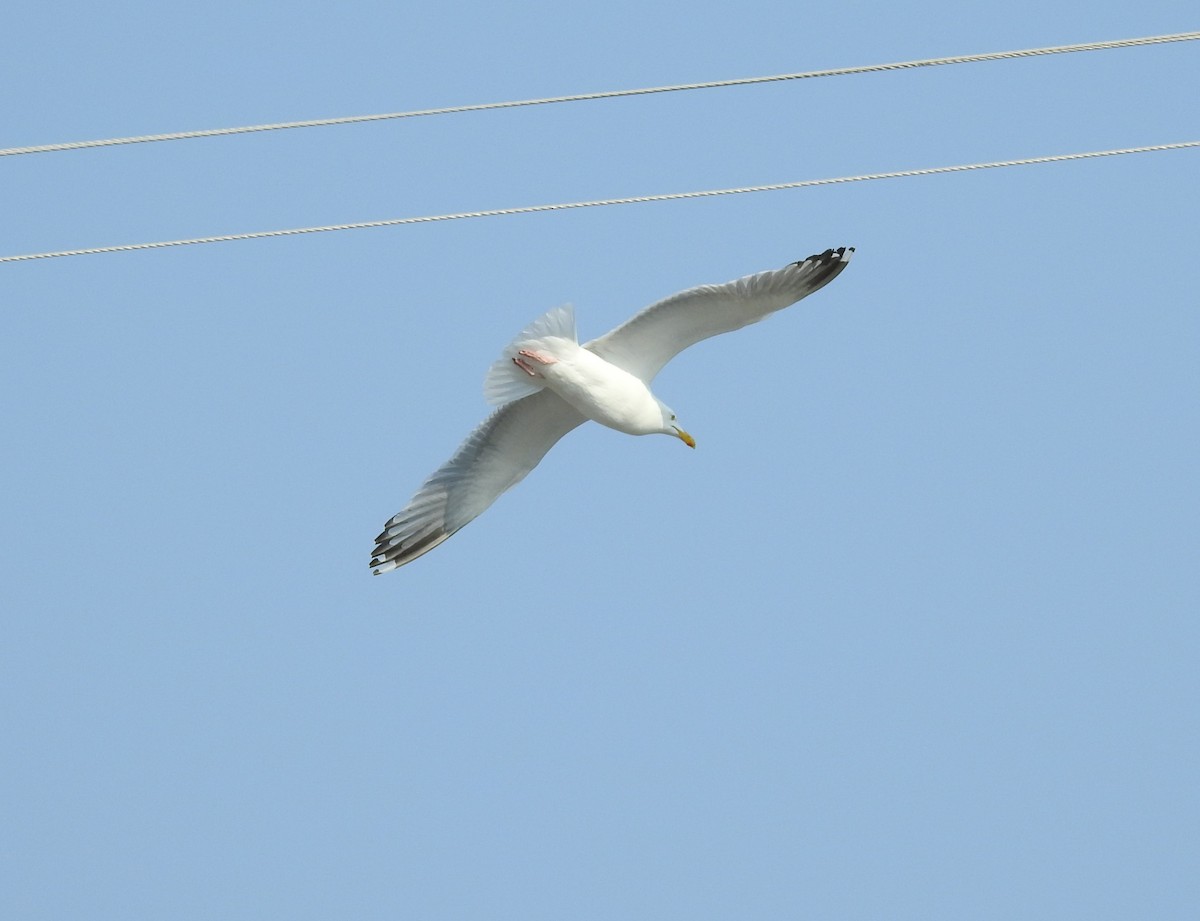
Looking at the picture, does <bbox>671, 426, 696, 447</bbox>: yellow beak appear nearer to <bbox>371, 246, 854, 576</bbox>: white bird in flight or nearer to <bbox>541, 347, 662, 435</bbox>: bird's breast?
<bbox>371, 246, 854, 576</bbox>: white bird in flight

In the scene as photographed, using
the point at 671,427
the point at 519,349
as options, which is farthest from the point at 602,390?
the point at 671,427

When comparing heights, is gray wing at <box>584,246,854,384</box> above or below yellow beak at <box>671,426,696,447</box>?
above

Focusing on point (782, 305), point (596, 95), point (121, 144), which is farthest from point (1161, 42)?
point (121, 144)

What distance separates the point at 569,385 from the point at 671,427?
930 millimetres

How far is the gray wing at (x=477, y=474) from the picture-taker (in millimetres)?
9094

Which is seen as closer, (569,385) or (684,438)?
(569,385)

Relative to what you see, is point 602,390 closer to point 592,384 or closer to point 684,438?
point 592,384

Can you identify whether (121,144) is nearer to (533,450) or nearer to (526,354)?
(526,354)

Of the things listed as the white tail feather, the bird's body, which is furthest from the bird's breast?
the white tail feather

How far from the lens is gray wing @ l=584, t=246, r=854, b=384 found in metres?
7.82

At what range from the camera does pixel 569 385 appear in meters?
8.12

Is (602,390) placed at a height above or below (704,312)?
below

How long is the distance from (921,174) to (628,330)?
6.87 ft

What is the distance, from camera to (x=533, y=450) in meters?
9.27
